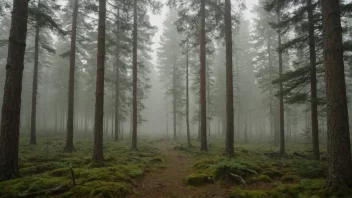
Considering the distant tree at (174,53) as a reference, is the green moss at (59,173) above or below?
below

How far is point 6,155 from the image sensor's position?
19.9ft

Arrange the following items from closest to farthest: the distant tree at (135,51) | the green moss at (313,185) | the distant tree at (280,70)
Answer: the green moss at (313,185)
the distant tree at (280,70)
the distant tree at (135,51)

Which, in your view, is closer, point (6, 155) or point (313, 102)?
point (6, 155)

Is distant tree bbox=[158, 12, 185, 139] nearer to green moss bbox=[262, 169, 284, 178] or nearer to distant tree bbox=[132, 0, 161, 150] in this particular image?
distant tree bbox=[132, 0, 161, 150]

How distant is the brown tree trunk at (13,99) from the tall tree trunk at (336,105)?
975cm

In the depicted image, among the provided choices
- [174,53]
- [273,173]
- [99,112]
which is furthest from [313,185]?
[174,53]

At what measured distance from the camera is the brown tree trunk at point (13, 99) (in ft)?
20.0

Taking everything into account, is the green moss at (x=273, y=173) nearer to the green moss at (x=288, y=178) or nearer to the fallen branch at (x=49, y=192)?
the green moss at (x=288, y=178)

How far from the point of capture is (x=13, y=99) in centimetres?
630

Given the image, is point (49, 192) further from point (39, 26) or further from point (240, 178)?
point (39, 26)

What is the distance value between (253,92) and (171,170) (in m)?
29.3

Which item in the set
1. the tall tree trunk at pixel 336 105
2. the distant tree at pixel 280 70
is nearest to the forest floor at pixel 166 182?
the tall tree trunk at pixel 336 105

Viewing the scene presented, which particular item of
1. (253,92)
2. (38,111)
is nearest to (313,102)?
(253,92)

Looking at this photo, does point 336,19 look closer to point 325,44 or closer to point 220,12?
point 325,44
